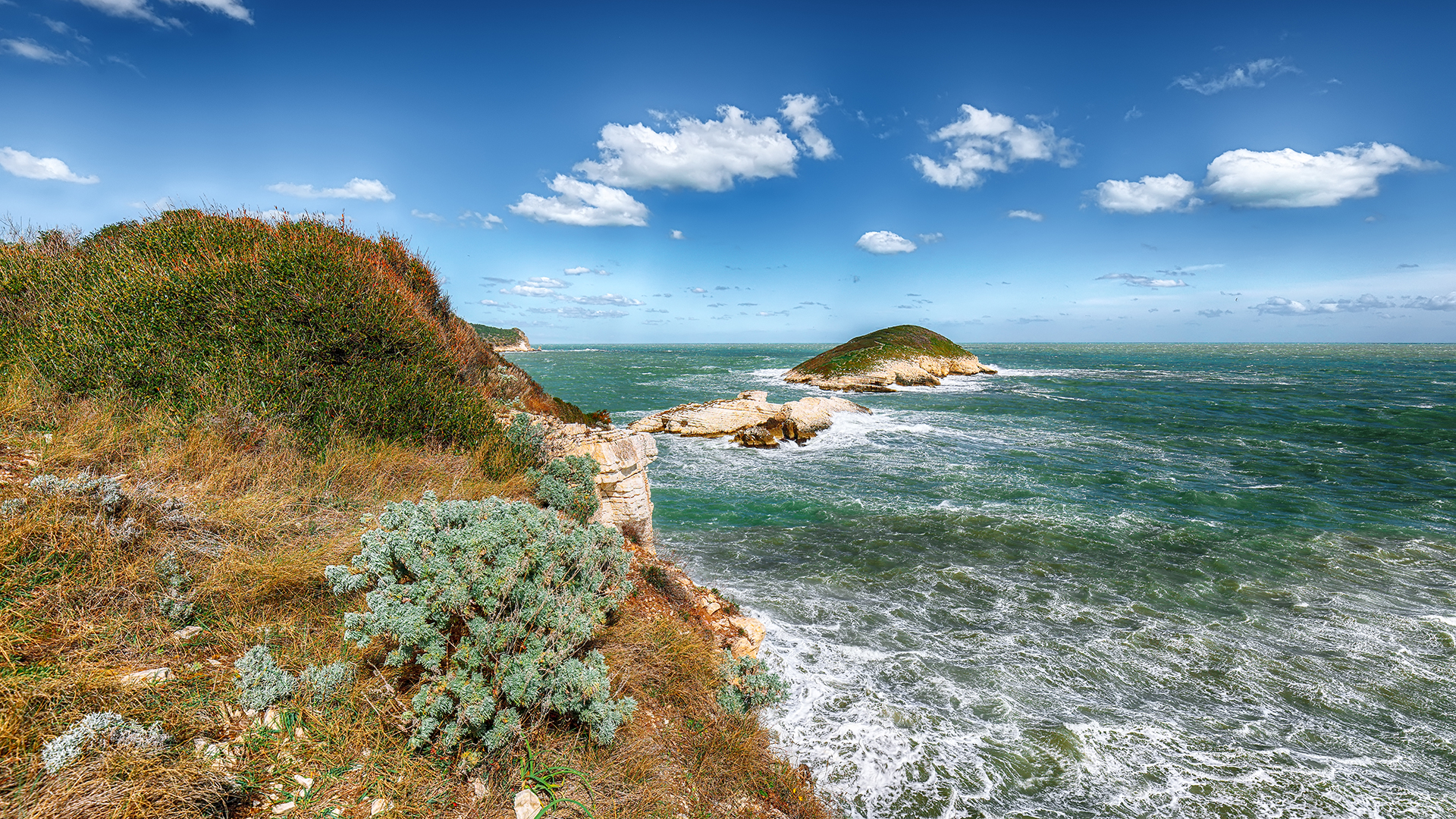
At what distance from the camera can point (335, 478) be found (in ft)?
21.3

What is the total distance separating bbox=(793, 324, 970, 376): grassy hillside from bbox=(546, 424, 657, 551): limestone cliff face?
49.8 m

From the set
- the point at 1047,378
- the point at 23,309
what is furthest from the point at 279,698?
the point at 1047,378

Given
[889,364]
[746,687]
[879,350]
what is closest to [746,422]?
[746,687]

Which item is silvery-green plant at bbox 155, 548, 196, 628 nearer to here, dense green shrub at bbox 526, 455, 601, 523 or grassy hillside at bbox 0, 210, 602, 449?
grassy hillside at bbox 0, 210, 602, 449

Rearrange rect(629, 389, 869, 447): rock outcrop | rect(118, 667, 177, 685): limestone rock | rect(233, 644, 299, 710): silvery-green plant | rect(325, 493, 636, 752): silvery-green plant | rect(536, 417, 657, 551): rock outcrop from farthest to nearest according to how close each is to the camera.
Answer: rect(629, 389, 869, 447): rock outcrop → rect(536, 417, 657, 551): rock outcrop → rect(325, 493, 636, 752): silvery-green plant → rect(233, 644, 299, 710): silvery-green plant → rect(118, 667, 177, 685): limestone rock

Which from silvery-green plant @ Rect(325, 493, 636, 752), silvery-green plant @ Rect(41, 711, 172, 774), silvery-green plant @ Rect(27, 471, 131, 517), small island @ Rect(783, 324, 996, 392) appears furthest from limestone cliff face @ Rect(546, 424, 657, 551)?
small island @ Rect(783, 324, 996, 392)

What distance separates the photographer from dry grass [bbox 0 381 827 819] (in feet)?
9.48

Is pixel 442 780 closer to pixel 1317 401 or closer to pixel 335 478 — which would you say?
pixel 335 478

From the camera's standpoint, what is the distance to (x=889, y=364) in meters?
59.8

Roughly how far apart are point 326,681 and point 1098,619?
12.3m

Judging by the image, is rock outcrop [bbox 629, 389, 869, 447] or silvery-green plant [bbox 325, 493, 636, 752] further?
rock outcrop [bbox 629, 389, 869, 447]

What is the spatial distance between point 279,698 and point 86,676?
954 millimetres

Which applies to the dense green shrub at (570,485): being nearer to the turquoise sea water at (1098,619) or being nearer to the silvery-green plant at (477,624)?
the silvery-green plant at (477,624)

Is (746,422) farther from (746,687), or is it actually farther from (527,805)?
(527,805)
